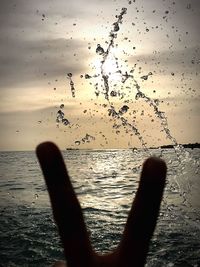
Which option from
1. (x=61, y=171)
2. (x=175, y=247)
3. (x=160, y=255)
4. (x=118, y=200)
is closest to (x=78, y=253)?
(x=61, y=171)

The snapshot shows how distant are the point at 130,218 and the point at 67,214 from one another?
8.6 inches

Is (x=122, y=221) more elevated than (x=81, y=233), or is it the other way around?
(x=81, y=233)

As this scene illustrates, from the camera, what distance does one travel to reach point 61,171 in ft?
3.97

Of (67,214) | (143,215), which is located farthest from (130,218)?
(67,214)

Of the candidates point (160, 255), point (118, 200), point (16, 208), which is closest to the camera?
point (160, 255)

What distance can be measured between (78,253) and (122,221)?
13018 mm

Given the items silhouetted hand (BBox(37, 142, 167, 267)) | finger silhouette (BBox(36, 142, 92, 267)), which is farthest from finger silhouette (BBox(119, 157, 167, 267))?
finger silhouette (BBox(36, 142, 92, 267))

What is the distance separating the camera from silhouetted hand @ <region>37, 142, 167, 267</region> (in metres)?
1.21

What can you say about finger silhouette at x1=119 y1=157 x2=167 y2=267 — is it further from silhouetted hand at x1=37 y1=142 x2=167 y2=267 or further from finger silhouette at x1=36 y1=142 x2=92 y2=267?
finger silhouette at x1=36 y1=142 x2=92 y2=267

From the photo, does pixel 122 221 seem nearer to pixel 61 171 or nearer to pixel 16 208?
pixel 16 208

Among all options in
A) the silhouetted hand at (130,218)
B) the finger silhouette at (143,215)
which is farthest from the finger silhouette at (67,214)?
the finger silhouette at (143,215)

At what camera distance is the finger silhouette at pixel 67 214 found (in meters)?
1.21

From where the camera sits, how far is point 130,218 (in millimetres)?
1265

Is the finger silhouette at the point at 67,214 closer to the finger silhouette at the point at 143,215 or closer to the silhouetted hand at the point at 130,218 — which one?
the silhouetted hand at the point at 130,218
